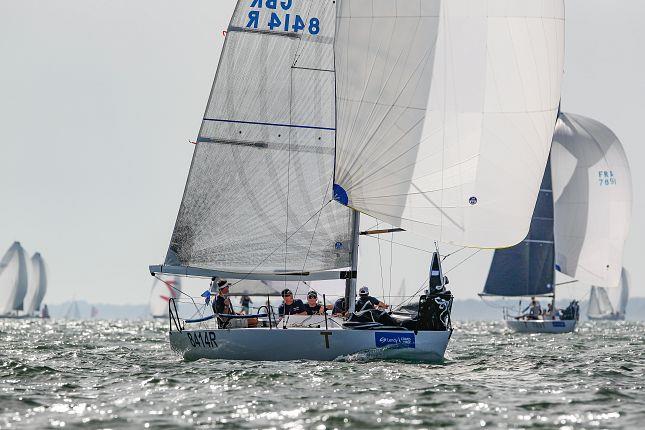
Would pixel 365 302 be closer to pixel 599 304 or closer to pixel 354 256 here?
pixel 354 256

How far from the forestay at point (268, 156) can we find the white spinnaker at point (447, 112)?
6.01 ft

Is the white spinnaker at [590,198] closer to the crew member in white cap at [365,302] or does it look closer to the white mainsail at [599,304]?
the crew member in white cap at [365,302]

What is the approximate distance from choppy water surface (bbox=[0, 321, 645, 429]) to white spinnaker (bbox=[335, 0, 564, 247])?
304cm

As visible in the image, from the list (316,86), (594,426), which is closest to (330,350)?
(316,86)

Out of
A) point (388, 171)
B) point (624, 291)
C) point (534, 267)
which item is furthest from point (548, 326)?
point (624, 291)

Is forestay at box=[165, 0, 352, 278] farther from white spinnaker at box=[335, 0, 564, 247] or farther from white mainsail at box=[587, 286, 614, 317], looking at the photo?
white mainsail at box=[587, 286, 614, 317]

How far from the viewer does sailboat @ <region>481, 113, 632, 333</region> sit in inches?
2077

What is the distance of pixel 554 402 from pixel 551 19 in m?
9.91

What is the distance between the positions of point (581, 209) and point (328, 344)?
35.8 meters

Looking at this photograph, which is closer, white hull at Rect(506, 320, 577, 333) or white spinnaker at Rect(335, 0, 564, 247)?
white spinnaker at Rect(335, 0, 564, 247)

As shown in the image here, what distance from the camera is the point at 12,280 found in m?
106

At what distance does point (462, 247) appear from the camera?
20.8m

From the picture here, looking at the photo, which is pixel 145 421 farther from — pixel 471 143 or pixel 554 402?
pixel 471 143

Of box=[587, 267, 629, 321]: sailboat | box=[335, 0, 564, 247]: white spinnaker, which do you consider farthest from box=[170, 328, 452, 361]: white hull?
box=[587, 267, 629, 321]: sailboat
